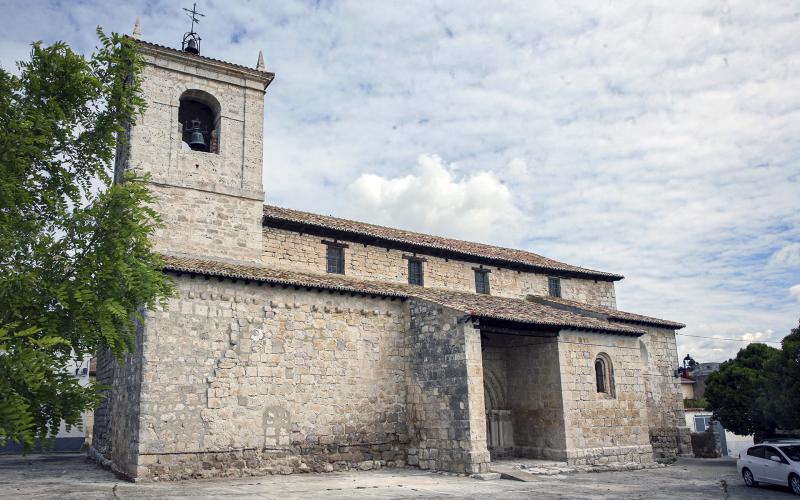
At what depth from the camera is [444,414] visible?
16781 mm

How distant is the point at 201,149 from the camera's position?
18.2m

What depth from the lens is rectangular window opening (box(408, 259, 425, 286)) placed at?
2126 centimetres

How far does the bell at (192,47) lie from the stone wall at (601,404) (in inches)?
576

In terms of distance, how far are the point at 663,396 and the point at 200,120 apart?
21.1 meters

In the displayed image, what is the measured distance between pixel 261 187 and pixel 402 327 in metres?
6.21

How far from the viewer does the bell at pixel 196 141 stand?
58.8 ft

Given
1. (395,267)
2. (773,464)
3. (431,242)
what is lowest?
(773,464)

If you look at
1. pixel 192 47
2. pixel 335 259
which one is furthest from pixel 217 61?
pixel 335 259

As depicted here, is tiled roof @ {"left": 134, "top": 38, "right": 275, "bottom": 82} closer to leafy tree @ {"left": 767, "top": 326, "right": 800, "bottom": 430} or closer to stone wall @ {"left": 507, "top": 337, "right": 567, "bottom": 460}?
stone wall @ {"left": 507, "top": 337, "right": 567, "bottom": 460}

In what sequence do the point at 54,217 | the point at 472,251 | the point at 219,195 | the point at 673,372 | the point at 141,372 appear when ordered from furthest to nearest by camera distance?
the point at 673,372, the point at 472,251, the point at 219,195, the point at 141,372, the point at 54,217

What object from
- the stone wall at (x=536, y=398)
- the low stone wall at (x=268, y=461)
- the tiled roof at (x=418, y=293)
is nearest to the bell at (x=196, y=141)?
the tiled roof at (x=418, y=293)

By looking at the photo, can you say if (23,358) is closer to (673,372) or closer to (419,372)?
(419,372)

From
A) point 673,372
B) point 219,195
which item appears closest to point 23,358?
point 219,195

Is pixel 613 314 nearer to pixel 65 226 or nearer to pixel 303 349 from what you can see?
pixel 303 349
